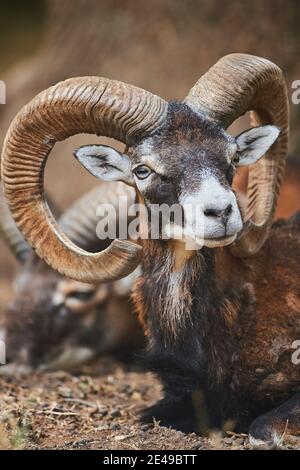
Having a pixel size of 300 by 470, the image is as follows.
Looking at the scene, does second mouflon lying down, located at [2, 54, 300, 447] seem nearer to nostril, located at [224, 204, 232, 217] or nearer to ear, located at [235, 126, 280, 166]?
ear, located at [235, 126, 280, 166]

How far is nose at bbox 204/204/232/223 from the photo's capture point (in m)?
6.27

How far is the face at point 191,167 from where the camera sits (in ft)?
20.9

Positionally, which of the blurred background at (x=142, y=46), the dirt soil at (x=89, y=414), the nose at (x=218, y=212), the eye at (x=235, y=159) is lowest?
the dirt soil at (x=89, y=414)

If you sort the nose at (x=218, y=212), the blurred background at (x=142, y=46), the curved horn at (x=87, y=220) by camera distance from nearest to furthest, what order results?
1. the nose at (x=218, y=212)
2. the curved horn at (x=87, y=220)
3. the blurred background at (x=142, y=46)

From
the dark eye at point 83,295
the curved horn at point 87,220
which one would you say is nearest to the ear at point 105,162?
the curved horn at point 87,220

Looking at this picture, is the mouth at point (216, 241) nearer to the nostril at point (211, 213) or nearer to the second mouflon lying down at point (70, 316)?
the nostril at point (211, 213)

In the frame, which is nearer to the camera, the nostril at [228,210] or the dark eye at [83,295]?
the nostril at [228,210]

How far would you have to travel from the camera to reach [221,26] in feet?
47.1

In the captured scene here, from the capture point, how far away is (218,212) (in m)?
6.28

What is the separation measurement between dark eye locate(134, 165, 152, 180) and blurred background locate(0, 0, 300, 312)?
6.76 m

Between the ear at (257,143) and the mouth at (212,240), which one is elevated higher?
the ear at (257,143)

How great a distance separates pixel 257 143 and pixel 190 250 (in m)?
1.23

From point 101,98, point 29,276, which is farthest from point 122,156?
point 29,276

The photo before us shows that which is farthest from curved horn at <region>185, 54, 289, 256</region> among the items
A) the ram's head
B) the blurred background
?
the blurred background
